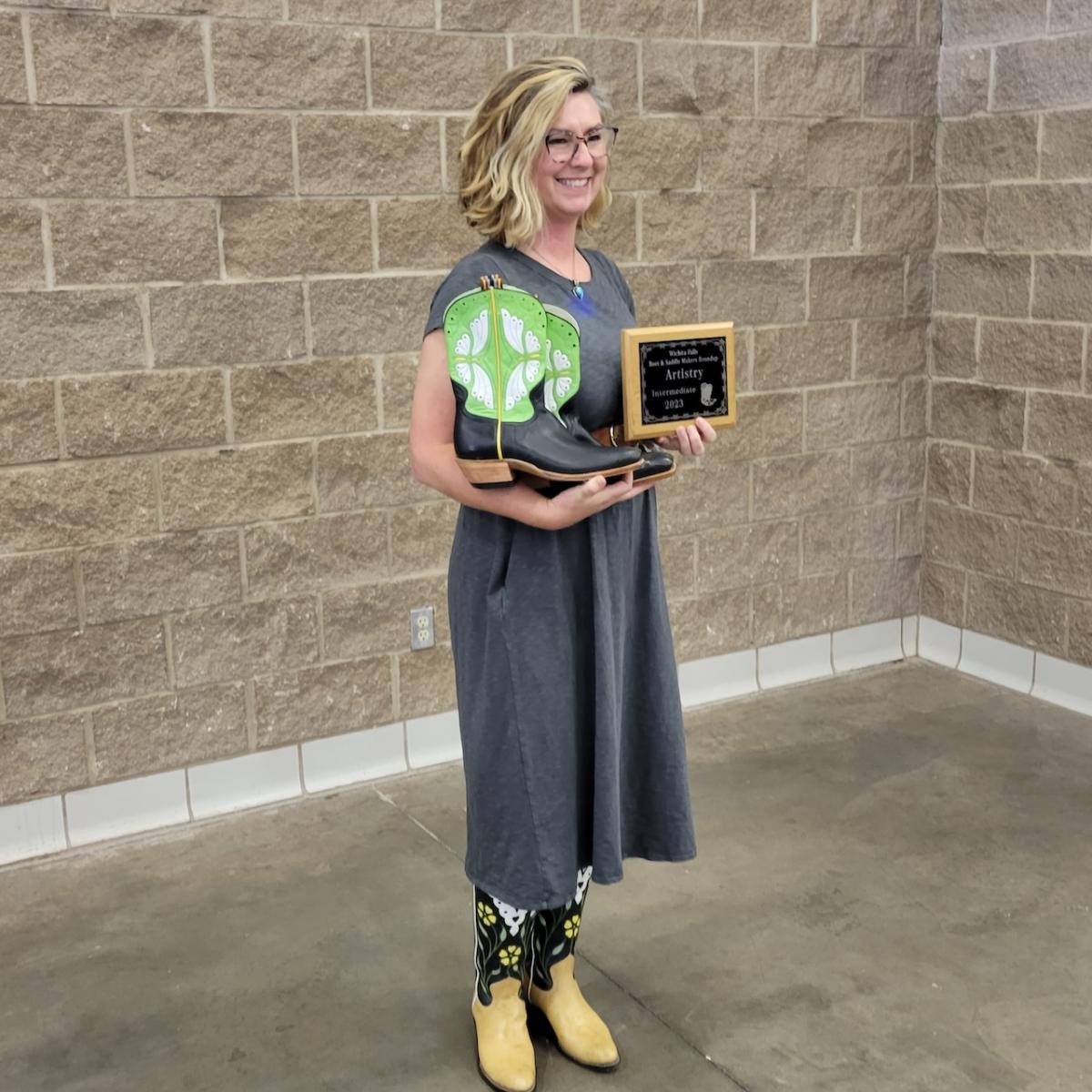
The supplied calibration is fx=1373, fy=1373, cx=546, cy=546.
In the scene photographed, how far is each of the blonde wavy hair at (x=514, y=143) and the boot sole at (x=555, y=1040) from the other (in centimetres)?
133

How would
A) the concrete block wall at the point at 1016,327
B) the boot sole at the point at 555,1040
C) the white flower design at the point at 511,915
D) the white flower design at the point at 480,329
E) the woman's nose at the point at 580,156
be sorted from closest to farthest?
the white flower design at the point at 480,329
the woman's nose at the point at 580,156
the white flower design at the point at 511,915
the boot sole at the point at 555,1040
the concrete block wall at the point at 1016,327

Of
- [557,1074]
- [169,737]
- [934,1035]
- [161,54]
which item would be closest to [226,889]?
[169,737]

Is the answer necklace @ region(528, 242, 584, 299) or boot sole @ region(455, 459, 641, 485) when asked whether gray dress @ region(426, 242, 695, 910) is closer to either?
necklace @ region(528, 242, 584, 299)

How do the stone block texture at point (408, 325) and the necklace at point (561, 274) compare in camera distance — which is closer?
the necklace at point (561, 274)

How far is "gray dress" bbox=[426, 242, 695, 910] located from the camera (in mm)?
2059

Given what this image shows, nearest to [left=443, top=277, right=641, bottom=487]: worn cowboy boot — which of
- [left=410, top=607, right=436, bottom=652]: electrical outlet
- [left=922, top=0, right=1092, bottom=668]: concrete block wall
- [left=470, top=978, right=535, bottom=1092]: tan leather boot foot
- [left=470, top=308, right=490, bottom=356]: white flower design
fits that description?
[left=470, top=308, right=490, bottom=356]: white flower design

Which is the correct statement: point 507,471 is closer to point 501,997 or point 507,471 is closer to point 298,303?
point 501,997

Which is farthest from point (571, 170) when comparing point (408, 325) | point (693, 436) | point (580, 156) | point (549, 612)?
point (408, 325)

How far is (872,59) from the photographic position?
407cm

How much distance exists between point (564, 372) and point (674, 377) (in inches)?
6.7

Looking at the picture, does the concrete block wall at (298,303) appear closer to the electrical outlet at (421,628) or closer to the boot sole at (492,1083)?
the electrical outlet at (421,628)

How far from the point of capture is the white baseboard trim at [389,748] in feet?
10.5

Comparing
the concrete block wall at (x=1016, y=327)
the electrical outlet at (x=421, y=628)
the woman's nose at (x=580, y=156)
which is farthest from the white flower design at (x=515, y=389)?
the concrete block wall at (x=1016, y=327)

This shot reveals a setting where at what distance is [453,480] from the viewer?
6.64ft
